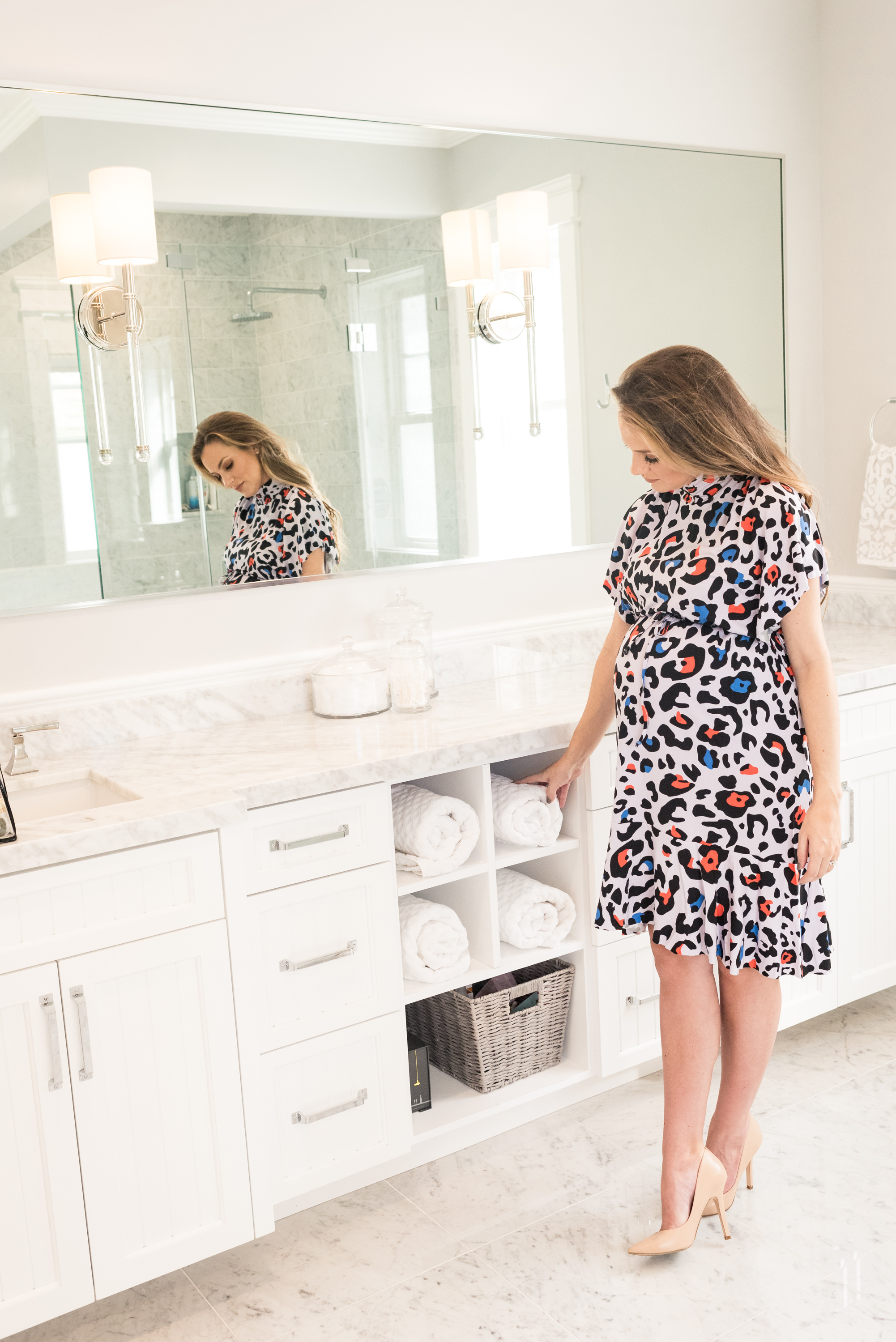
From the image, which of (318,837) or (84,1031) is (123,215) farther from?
(84,1031)

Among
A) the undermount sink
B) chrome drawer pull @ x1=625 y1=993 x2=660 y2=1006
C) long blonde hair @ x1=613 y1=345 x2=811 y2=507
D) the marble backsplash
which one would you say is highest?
long blonde hair @ x1=613 y1=345 x2=811 y2=507

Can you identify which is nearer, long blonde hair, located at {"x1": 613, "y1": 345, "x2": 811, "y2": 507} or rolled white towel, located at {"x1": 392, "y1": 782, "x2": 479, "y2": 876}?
long blonde hair, located at {"x1": 613, "y1": 345, "x2": 811, "y2": 507}

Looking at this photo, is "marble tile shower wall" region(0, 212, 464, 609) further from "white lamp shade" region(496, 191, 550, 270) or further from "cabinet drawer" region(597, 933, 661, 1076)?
"cabinet drawer" region(597, 933, 661, 1076)

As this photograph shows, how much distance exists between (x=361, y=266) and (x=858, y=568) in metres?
1.58

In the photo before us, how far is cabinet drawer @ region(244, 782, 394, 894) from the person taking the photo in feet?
6.17

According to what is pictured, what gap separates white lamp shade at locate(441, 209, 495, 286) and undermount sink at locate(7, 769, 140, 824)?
4.23 feet

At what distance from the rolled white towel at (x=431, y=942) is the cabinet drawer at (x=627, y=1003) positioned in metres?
0.32

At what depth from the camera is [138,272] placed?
2.18 meters

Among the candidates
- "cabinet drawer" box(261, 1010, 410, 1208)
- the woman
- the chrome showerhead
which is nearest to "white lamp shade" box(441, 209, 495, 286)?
the chrome showerhead

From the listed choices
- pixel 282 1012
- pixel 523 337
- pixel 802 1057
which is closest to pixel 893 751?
pixel 802 1057

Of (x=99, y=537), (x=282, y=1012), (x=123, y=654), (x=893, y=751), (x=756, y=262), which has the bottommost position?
(x=282, y=1012)

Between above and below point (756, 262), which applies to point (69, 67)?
above

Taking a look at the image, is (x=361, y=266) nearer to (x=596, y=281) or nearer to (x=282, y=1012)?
(x=596, y=281)

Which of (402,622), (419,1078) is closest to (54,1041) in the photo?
(419,1078)
